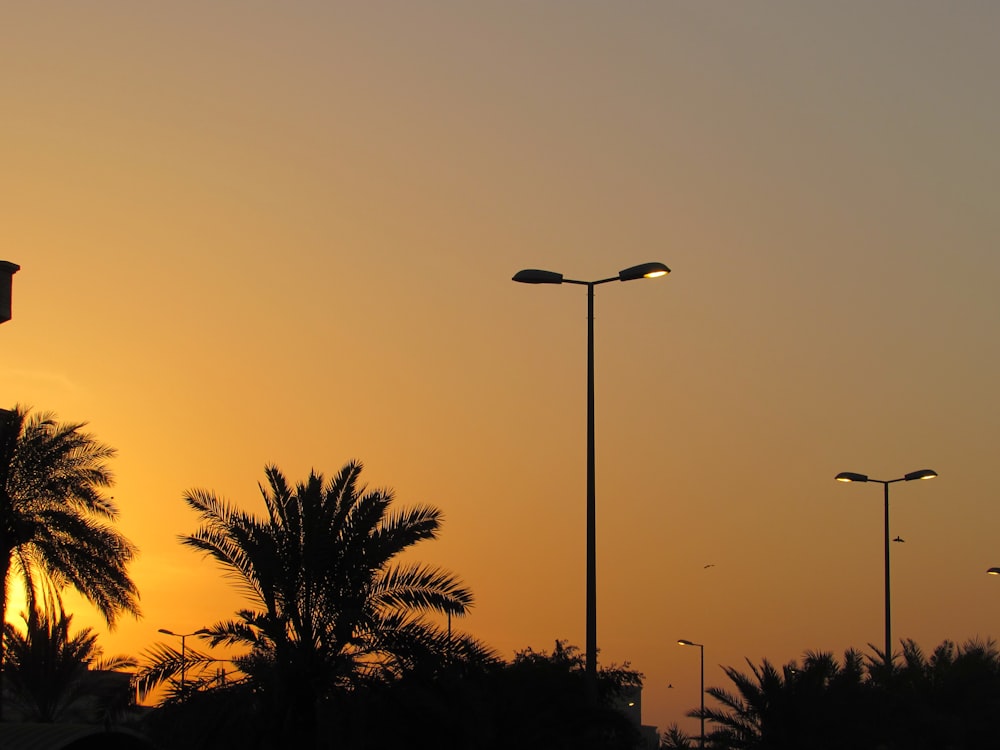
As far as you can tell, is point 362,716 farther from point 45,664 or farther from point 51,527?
point 45,664

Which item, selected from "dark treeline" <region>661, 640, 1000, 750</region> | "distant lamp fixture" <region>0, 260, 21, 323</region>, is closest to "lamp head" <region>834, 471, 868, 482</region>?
"dark treeline" <region>661, 640, 1000, 750</region>

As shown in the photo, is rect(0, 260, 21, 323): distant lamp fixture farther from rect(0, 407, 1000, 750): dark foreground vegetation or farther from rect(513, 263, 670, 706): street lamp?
rect(513, 263, 670, 706): street lamp

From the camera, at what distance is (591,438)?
81.3 ft

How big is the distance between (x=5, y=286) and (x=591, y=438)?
16.8 metres

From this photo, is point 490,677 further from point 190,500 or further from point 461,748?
point 190,500

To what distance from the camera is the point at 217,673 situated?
25844 millimetres

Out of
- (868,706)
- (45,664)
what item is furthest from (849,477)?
(45,664)

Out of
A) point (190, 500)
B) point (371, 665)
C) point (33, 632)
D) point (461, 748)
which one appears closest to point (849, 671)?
point (461, 748)

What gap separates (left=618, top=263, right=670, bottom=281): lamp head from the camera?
24.5 meters

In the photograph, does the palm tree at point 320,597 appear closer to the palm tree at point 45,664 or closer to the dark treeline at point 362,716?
the dark treeline at point 362,716

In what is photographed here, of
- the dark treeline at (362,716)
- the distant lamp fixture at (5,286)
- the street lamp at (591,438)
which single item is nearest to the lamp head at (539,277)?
the street lamp at (591,438)

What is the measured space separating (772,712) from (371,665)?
14.4 m

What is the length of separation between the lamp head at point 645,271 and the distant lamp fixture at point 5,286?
16623 millimetres

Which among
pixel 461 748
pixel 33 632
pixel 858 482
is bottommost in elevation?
pixel 461 748
